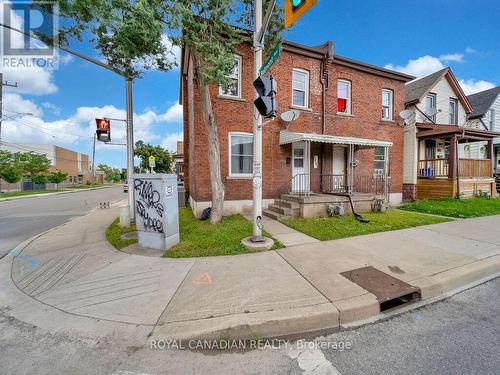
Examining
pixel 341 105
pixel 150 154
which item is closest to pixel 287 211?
pixel 341 105

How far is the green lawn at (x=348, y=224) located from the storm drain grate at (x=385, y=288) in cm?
214

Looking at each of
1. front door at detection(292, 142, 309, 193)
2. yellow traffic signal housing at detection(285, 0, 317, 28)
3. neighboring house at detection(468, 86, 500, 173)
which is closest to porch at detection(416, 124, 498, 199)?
neighboring house at detection(468, 86, 500, 173)

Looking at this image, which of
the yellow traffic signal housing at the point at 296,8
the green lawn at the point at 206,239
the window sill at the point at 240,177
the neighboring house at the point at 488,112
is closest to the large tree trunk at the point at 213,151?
the green lawn at the point at 206,239

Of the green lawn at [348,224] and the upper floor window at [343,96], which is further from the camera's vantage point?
the upper floor window at [343,96]

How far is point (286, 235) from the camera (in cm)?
645

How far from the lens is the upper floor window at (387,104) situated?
12.6 m

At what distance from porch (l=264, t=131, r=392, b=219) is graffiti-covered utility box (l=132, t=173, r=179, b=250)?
4230 millimetres

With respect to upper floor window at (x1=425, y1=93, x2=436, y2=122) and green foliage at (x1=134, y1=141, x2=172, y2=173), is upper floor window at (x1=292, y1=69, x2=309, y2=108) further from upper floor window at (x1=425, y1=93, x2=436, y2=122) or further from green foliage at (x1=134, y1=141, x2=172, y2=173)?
green foliage at (x1=134, y1=141, x2=172, y2=173)

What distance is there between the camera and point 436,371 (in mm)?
2168

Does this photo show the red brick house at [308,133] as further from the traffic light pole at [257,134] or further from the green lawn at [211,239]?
the traffic light pole at [257,134]

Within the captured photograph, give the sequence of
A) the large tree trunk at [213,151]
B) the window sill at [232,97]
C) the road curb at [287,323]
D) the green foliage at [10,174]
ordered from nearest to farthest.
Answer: the road curb at [287,323], the large tree trunk at [213,151], the window sill at [232,97], the green foliage at [10,174]

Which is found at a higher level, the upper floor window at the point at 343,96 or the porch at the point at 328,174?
the upper floor window at the point at 343,96

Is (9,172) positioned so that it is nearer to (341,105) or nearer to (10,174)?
(10,174)

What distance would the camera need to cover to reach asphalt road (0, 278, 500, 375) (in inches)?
87.3
